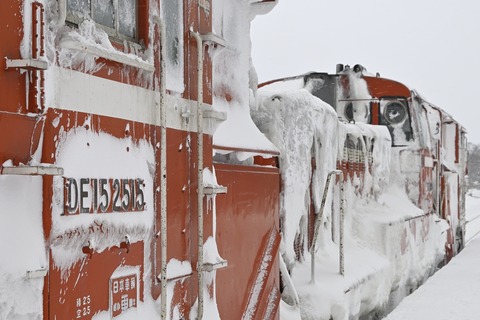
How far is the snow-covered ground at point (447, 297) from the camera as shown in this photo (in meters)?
7.66

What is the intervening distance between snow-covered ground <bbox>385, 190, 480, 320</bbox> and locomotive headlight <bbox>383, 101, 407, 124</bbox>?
2590 millimetres

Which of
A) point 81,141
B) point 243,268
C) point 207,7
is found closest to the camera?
point 81,141

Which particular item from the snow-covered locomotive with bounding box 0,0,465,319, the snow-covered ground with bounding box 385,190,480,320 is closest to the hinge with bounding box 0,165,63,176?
the snow-covered locomotive with bounding box 0,0,465,319

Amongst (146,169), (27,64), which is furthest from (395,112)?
(27,64)

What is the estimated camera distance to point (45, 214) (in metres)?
2.02

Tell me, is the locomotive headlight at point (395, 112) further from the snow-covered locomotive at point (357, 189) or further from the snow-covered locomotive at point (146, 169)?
the snow-covered locomotive at point (146, 169)

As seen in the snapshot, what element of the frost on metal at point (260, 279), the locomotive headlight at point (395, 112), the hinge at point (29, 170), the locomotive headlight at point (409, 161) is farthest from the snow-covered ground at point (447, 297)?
the hinge at point (29, 170)

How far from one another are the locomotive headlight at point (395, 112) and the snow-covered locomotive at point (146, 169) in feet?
15.2

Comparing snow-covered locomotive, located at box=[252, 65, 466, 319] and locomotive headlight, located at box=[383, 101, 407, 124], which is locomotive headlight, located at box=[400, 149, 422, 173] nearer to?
snow-covered locomotive, located at box=[252, 65, 466, 319]

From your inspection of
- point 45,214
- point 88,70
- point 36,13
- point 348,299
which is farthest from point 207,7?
point 348,299

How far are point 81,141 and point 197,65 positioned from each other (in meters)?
1.06

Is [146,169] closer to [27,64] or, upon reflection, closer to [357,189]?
[27,64]

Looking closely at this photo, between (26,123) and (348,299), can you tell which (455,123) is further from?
(26,123)

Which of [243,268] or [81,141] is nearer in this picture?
[81,141]
